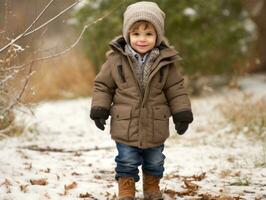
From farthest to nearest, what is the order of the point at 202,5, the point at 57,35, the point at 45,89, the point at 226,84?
the point at 57,35 < the point at 45,89 < the point at 226,84 < the point at 202,5

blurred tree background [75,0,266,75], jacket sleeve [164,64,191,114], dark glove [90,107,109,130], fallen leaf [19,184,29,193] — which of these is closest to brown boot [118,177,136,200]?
dark glove [90,107,109,130]

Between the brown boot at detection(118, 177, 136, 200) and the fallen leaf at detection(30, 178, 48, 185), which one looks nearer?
Result: the brown boot at detection(118, 177, 136, 200)

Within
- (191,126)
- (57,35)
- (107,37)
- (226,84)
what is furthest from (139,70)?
(57,35)

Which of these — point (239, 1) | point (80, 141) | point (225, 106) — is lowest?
point (80, 141)

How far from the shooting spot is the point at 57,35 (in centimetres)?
2008

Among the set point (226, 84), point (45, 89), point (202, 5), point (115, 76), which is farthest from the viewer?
point (45, 89)

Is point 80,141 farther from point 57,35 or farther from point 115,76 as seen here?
point 57,35

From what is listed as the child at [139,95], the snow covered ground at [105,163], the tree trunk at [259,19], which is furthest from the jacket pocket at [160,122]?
the tree trunk at [259,19]

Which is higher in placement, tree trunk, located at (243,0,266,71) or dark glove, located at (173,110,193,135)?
tree trunk, located at (243,0,266,71)

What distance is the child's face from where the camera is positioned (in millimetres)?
3863

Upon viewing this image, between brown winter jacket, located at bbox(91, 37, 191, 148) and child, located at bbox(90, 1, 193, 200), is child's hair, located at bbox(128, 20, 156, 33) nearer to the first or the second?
child, located at bbox(90, 1, 193, 200)

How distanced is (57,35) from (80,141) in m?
14.0

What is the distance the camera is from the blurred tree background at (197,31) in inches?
359

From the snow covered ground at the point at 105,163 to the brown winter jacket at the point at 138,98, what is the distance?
2.05ft
